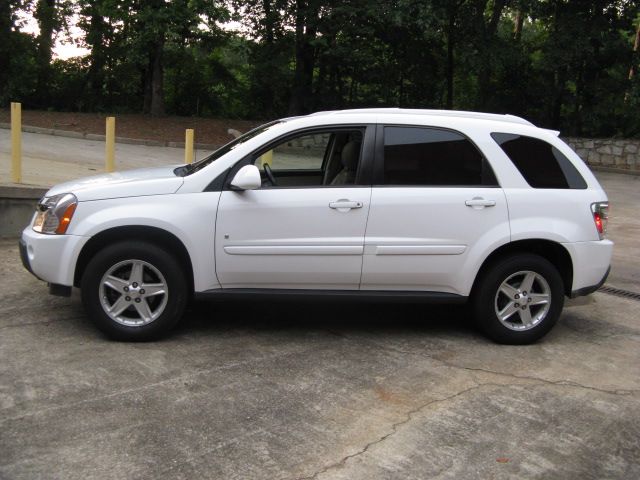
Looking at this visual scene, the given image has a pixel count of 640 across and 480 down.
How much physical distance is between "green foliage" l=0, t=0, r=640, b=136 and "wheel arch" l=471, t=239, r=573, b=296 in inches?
524

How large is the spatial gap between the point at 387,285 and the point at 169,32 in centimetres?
1589

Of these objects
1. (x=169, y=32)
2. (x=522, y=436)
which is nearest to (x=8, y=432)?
(x=522, y=436)

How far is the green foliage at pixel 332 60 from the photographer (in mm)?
19344

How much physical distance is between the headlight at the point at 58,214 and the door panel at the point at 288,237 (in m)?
1.04

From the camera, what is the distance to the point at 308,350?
5.11 m

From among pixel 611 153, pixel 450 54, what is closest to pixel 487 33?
pixel 450 54

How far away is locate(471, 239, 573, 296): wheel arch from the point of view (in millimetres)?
5391

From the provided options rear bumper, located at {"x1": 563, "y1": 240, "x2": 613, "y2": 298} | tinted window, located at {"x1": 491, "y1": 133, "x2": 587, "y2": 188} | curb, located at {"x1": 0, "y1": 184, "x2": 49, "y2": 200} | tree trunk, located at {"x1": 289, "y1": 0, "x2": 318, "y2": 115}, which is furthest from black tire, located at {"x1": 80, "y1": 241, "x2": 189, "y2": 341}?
tree trunk, located at {"x1": 289, "y1": 0, "x2": 318, "y2": 115}

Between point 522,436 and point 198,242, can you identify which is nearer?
point 522,436

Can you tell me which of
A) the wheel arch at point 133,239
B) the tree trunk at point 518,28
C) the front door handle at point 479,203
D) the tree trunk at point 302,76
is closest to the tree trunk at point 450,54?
the tree trunk at point 518,28

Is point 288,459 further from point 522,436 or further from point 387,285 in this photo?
point 387,285

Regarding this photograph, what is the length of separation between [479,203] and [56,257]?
308 cm

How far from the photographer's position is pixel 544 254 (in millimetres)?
5582

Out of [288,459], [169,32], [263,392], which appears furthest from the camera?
[169,32]
